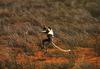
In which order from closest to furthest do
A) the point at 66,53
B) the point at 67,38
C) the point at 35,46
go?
the point at 66,53 → the point at 35,46 → the point at 67,38

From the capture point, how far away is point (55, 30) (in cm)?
2261

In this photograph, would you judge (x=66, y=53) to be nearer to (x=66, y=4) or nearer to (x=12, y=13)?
(x=12, y=13)

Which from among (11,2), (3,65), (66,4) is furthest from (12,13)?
(3,65)

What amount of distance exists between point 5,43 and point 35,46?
1.69 metres

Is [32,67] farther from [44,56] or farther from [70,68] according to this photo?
[44,56]

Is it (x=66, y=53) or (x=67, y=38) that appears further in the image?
(x=67, y=38)

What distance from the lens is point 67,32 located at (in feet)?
74.3

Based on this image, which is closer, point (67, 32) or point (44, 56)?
point (44, 56)

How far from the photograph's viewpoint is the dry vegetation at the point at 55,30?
48.6ft

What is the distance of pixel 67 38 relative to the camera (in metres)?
20.6

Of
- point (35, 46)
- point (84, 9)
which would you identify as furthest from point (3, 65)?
point (84, 9)

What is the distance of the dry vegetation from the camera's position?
1481 centimetres

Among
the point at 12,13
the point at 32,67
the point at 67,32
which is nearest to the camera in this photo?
the point at 32,67

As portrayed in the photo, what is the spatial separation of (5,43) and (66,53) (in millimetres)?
3922
